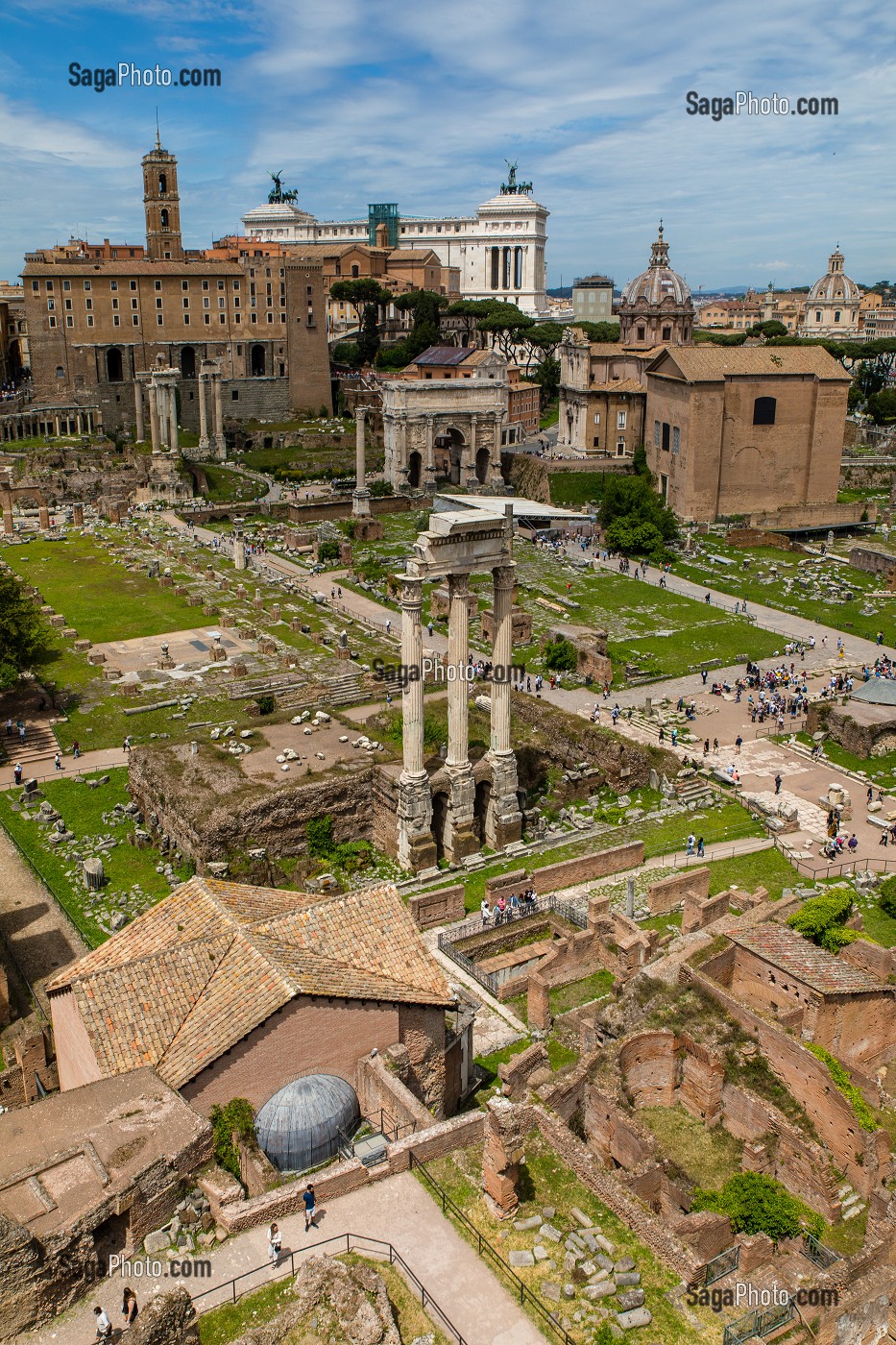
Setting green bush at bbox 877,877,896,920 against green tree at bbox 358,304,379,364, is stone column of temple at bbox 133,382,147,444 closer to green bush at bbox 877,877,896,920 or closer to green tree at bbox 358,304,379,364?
green tree at bbox 358,304,379,364

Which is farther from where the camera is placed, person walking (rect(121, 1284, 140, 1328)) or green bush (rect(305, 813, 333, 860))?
green bush (rect(305, 813, 333, 860))

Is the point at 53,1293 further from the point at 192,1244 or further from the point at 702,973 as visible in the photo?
the point at 702,973

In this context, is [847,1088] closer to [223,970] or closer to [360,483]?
[223,970]

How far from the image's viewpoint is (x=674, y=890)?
27906 millimetres

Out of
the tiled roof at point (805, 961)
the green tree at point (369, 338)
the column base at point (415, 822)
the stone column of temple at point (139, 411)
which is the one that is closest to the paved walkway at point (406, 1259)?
the tiled roof at point (805, 961)

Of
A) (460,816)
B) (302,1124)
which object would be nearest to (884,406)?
(460,816)

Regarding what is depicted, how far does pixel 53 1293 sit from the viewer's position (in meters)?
12.2

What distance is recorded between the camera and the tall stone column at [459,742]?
Result: 29188mm

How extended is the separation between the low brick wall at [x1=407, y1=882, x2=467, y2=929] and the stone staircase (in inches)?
617

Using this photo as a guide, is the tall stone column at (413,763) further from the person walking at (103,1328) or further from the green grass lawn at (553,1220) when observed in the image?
the person walking at (103,1328)

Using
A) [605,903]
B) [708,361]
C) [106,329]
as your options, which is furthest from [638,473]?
[605,903]

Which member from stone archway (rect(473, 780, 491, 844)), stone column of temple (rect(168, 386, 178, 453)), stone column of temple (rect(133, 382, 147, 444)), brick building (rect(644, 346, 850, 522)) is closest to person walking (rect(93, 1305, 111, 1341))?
stone archway (rect(473, 780, 491, 844))

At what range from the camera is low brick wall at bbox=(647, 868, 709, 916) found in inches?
1089

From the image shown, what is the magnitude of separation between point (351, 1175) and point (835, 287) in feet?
538
